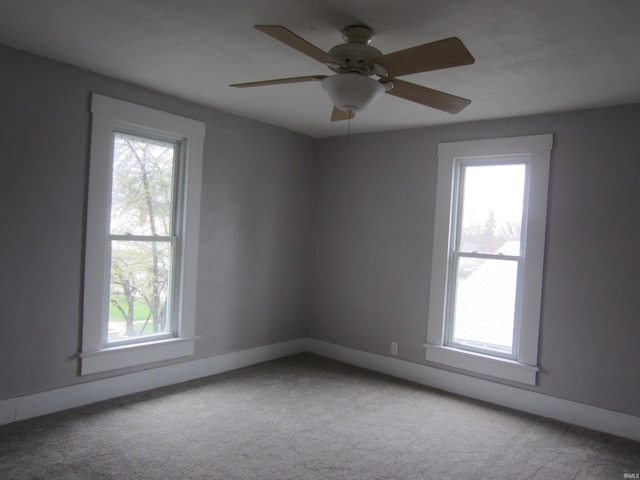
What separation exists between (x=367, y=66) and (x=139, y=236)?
230 cm

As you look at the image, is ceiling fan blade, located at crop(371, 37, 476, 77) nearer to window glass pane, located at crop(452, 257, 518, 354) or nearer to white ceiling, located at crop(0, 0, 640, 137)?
white ceiling, located at crop(0, 0, 640, 137)

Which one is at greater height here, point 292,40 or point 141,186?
point 292,40

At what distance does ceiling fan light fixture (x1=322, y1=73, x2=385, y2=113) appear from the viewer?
219 cm

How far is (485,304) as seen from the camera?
3947 mm

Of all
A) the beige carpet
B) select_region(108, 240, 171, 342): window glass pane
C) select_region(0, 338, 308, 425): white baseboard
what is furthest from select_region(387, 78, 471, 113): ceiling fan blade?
select_region(0, 338, 308, 425): white baseboard

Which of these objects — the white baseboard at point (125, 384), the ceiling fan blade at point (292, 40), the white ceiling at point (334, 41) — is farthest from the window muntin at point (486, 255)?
the ceiling fan blade at point (292, 40)

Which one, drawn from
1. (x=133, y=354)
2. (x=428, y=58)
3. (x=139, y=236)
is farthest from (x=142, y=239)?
(x=428, y=58)

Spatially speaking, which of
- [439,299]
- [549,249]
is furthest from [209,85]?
[549,249]

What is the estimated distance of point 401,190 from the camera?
4398 millimetres

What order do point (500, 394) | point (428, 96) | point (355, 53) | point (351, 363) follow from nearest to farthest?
point (355, 53)
point (428, 96)
point (500, 394)
point (351, 363)

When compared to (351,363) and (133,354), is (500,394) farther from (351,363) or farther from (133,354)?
(133,354)

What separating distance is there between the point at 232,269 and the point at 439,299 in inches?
76.3

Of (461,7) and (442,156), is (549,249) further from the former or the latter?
(461,7)

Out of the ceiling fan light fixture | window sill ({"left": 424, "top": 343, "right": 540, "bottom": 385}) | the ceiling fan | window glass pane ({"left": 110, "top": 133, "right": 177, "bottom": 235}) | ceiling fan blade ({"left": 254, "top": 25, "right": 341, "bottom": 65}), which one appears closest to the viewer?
ceiling fan blade ({"left": 254, "top": 25, "right": 341, "bottom": 65})
